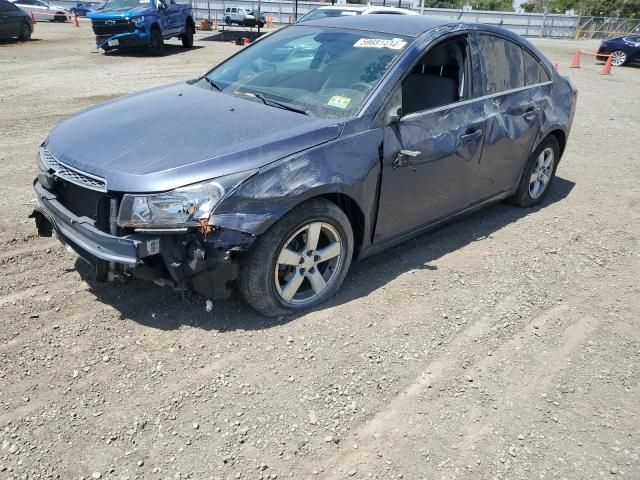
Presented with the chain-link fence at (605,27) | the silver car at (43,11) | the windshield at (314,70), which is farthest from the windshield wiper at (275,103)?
the chain-link fence at (605,27)

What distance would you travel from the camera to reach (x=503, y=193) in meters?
4.99

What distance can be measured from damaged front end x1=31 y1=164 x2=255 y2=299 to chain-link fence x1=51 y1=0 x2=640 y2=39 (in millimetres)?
34383

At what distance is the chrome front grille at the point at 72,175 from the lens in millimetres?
2973

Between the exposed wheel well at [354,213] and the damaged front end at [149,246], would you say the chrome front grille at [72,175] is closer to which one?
the damaged front end at [149,246]

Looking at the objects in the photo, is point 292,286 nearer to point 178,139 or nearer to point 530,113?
point 178,139

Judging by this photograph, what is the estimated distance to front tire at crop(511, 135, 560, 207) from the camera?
5215 millimetres

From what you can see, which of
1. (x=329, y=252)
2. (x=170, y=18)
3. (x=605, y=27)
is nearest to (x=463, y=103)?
(x=329, y=252)

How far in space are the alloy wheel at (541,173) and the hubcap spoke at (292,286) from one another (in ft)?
9.79

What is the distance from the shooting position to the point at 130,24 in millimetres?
15320

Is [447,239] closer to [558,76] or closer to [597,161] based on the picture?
[558,76]

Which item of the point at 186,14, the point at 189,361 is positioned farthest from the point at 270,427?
the point at 186,14

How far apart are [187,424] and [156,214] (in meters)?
1.07

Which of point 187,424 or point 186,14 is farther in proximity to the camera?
point 186,14

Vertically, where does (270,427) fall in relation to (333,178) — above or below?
below
